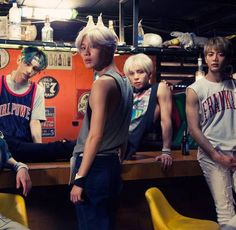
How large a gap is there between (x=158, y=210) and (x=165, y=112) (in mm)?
772

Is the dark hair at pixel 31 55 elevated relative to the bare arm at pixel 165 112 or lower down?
elevated

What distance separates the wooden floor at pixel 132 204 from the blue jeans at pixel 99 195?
2.46 ft

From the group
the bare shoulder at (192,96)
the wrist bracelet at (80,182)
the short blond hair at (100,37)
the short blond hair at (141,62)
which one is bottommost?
the wrist bracelet at (80,182)

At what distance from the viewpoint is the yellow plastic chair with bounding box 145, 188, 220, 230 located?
199 cm

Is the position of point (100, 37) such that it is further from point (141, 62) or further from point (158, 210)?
point (158, 210)

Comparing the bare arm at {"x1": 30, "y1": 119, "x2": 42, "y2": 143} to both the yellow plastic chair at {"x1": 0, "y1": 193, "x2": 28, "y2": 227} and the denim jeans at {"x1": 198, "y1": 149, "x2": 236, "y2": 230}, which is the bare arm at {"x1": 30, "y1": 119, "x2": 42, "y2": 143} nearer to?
the yellow plastic chair at {"x1": 0, "y1": 193, "x2": 28, "y2": 227}

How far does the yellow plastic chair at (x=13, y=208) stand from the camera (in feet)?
6.51

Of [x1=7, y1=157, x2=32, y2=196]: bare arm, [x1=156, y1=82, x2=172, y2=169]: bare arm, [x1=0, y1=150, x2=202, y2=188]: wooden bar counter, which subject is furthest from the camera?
[x1=156, y1=82, x2=172, y2=169]: bare arm

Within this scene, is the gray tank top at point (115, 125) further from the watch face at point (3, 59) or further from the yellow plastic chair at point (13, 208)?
the watch face at point (3, 59)

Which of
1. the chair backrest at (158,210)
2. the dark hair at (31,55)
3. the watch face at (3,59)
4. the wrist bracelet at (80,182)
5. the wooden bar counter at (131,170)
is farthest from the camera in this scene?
the watch face at (3,59)

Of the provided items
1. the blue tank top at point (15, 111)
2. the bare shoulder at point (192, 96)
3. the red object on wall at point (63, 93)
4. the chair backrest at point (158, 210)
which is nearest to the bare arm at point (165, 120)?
the bare shoulder at point (192, 96)

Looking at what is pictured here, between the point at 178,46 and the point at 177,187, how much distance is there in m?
1.49

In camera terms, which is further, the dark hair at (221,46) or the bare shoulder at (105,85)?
the dark hair at (221,46)

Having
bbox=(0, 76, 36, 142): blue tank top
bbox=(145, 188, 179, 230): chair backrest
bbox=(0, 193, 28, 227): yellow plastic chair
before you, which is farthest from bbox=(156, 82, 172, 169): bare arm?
bbox=(0, 76, 36, 142): blue tank top
